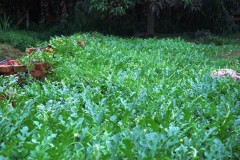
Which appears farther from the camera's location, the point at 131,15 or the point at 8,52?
the point at 131,15

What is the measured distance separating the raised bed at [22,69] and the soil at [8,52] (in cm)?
475

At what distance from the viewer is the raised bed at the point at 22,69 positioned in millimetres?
3634

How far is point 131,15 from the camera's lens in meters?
12.7

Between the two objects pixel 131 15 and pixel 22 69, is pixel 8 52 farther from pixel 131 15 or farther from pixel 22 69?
pixel 22 69

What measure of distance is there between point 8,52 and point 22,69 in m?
5.57

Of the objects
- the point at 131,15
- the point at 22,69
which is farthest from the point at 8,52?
the point at 22,69

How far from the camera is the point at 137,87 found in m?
3.25

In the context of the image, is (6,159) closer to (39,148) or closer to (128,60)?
(39,148)

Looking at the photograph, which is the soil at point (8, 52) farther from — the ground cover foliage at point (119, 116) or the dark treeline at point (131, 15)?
the ground cover foliage at point (119, 116)

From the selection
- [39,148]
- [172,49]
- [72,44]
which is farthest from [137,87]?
[172,49]

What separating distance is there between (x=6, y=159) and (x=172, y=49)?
17.1 feet

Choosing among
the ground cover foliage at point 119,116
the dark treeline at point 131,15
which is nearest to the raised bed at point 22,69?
the ground cover foliage at point 119,116

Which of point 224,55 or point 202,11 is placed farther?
point 202,11

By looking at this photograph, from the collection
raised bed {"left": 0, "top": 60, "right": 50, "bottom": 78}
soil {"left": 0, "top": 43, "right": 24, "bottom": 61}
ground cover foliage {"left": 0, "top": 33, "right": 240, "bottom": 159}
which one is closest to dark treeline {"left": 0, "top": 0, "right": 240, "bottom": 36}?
soil {"left": 0, "top": 43, "right": 24, "bottom": 61}
